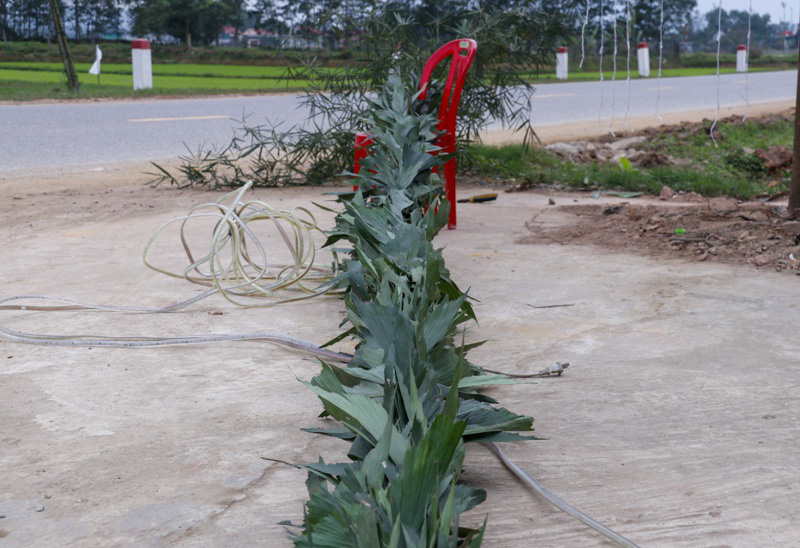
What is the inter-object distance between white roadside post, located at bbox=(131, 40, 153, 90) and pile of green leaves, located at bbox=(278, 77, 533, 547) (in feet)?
46.0

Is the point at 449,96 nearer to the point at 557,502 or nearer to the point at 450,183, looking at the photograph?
the point at 450,183

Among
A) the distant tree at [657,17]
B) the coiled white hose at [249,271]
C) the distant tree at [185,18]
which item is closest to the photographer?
the coiled white hose at [249,271]

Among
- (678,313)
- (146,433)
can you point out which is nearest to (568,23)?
(678,313)

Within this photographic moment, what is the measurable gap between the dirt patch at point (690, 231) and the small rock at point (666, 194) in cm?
48

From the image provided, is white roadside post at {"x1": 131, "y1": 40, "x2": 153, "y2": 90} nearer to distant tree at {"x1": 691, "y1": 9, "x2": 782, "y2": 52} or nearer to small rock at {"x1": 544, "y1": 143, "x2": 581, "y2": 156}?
small rock at {"x1": 544, "y1": 143, "x2": 581, "y2": 156}

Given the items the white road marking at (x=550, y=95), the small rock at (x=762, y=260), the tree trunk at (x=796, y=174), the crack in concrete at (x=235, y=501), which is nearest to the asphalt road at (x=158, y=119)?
the white road marking at (x=550, y=95)

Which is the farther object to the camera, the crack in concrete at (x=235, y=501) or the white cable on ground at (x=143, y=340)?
the white cable on ground at (x=143, y=340)

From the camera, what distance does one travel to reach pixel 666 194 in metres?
5.46

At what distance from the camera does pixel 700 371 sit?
2.33 meters

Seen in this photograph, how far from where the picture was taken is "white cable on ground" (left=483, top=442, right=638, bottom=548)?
1473 millimetres

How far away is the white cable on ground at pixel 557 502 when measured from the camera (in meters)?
1.47

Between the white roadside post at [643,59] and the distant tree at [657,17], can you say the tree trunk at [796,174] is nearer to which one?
the distant tree at [657,17]

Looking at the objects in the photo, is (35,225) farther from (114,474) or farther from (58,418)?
(114,474)

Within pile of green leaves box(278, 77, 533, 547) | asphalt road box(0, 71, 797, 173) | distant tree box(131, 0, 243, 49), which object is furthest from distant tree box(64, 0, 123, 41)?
pile of green leaves box(278, 77, 533, 547)
